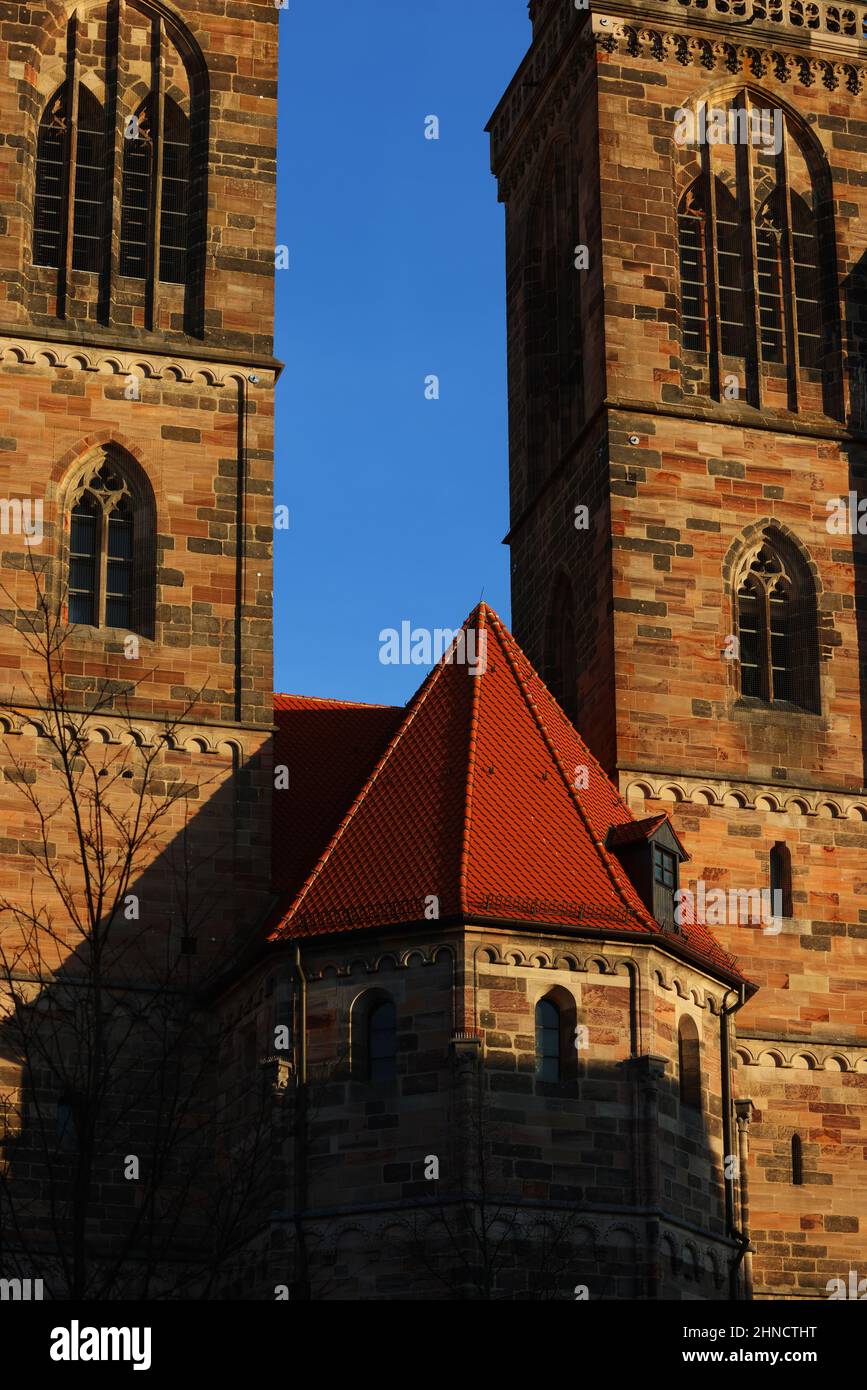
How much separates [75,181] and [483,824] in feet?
38.4

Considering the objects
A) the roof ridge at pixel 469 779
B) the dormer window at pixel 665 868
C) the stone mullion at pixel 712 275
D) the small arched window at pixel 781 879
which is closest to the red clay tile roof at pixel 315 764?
the roof ridge at pixel 469 779

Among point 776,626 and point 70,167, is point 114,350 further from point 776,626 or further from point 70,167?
point 776,626

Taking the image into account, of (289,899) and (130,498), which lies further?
(130,498)

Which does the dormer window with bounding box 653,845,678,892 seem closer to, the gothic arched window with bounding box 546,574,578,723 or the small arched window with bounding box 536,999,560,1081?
the small arched window with bounding box 536,999,560,1081

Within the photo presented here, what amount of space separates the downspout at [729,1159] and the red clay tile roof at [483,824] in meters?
0.70

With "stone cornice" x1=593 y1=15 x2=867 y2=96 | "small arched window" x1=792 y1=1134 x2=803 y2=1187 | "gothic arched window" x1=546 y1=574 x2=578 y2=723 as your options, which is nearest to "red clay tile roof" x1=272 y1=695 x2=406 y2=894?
"gothic arched window" x1=546 y1=574 x2=578 y2=723

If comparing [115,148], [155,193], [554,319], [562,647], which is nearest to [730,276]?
[554,319]

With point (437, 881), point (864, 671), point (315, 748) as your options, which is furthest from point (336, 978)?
point (864, 671)

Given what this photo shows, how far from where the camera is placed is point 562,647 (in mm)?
39062

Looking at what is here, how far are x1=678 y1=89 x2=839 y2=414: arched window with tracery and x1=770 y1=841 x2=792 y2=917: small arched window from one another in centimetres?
695
